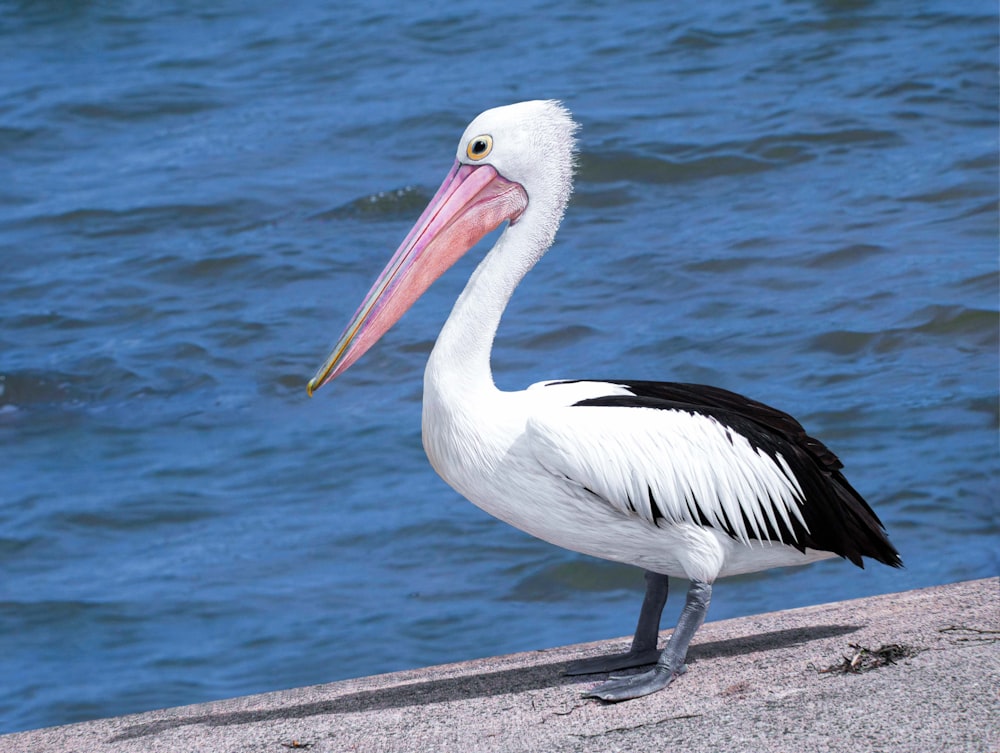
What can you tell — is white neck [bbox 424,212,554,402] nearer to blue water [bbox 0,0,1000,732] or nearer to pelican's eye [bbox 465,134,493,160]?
pelican's eye [bbox 465,134,493,160]

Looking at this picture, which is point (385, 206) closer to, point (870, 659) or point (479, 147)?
point (479, 147)

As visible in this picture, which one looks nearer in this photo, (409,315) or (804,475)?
(804,475)

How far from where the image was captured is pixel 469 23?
14.8 m

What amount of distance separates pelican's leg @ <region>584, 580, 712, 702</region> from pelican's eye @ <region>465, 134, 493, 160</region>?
118 cm

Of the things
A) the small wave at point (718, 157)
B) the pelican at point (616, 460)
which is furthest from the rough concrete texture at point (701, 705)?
the small wave at point (718, 157)

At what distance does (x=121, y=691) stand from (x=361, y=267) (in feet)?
14.5

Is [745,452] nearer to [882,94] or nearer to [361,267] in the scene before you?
[361,267]

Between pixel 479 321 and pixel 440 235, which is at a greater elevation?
pixel 440 235

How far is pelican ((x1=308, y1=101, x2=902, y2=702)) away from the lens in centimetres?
320

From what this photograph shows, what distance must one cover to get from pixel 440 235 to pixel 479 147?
0.25 m

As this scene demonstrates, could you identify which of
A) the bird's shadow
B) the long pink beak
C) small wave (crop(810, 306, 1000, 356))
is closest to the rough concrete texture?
the bird's shadow

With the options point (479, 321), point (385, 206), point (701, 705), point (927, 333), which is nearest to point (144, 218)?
point (385, 206)

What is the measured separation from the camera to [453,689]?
349 cm

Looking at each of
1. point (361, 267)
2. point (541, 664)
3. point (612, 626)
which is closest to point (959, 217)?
point (361, 267)
